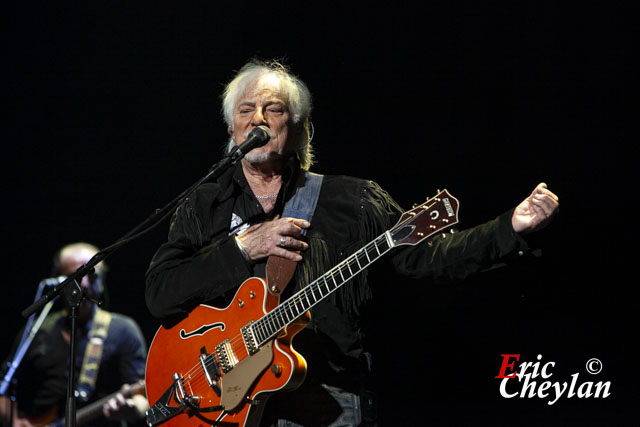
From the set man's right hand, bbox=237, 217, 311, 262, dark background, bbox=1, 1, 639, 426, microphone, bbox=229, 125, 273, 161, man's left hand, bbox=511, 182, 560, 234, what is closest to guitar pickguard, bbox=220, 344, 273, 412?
man's right hand, bbox=237, 217, 311, 262

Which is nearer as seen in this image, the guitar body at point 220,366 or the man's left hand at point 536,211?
the man's left hand at point 536,211

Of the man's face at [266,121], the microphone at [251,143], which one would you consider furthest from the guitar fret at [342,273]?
the man's face at [266,121]

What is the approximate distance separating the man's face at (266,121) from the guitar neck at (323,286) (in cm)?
66

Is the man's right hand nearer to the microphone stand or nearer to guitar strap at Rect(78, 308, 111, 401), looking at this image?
the microphone stand

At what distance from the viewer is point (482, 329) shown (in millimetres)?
3738

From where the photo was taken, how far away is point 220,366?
2.59m

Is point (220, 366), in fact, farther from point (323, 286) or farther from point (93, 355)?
point (93, 355)

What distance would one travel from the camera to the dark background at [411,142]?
350 centimetres

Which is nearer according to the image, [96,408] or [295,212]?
[295,212]

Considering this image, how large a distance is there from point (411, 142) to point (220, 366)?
195cm

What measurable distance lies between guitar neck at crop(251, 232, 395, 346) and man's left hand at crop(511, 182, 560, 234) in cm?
44

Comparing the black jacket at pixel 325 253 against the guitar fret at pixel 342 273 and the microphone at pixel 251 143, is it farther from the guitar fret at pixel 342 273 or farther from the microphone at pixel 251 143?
the microphone at pixel 251 143

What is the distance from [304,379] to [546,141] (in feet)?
6.60

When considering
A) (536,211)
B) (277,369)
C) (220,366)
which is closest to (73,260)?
(220,366)
